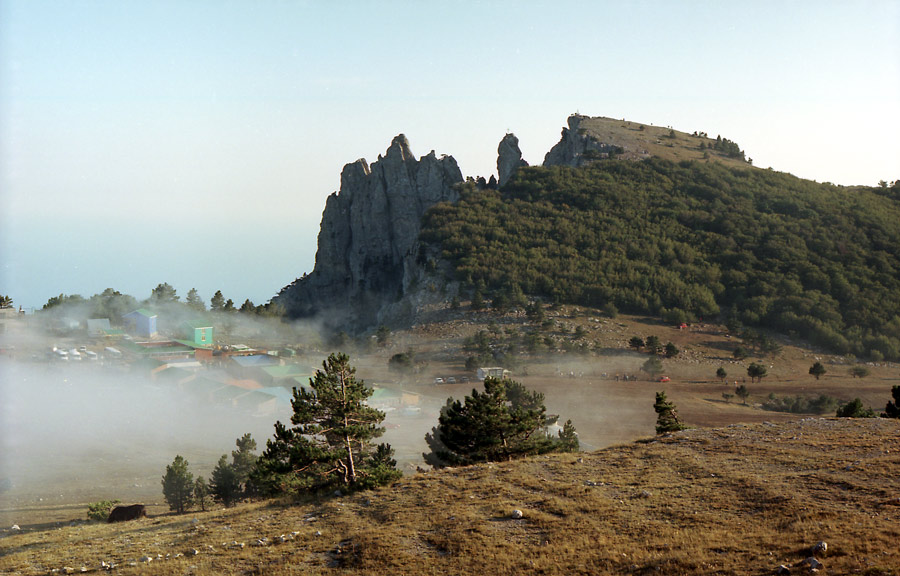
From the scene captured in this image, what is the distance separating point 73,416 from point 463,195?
88378 millimetres

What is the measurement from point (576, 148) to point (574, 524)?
13490 centimetres

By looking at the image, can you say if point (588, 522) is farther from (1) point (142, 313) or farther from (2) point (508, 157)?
(2) point (508, 157)

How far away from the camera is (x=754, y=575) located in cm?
1267

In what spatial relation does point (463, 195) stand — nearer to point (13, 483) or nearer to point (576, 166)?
point (576, 166)

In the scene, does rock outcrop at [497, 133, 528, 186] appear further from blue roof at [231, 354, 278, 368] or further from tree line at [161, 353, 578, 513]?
tree line at [161, 353, 578, 513]

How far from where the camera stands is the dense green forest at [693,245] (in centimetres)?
9250

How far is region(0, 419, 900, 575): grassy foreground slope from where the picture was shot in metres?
14.3

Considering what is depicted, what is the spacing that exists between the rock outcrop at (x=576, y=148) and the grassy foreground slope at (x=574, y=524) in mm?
121320

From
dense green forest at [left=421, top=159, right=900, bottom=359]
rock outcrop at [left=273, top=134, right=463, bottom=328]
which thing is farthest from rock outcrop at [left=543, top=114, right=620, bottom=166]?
rock outcrop at [left=273, top=134, right=463, bottom=328]

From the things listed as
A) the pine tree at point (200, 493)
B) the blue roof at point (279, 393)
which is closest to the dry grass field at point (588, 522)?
the pine tree at point (200, 493)

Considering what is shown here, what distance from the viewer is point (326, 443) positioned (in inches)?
930

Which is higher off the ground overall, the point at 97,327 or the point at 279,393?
the point at 97,327

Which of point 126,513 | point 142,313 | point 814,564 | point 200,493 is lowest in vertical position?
point 200,493

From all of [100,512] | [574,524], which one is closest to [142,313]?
[100,512]
